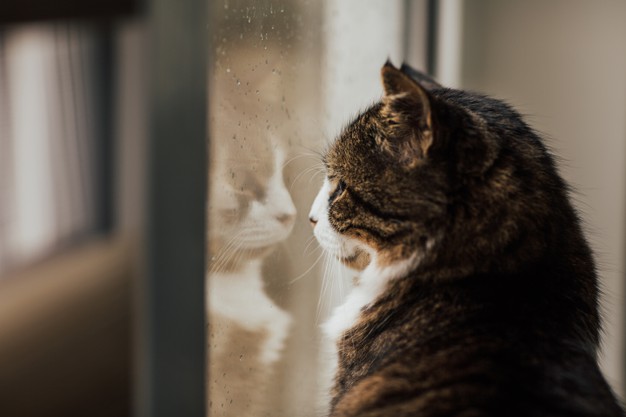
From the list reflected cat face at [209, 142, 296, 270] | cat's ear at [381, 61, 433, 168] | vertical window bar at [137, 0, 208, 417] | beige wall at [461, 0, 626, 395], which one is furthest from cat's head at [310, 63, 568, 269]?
beige wall at [461, 0, 626, 395]

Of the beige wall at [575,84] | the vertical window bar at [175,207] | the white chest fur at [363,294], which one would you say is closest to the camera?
Result: the vertical window bar at [175,207]

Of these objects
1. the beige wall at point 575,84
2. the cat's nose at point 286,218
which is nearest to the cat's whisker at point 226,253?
the cat's nose at point 286,218

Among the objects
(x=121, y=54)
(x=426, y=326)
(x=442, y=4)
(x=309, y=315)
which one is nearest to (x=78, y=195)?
(x=121, y=54)

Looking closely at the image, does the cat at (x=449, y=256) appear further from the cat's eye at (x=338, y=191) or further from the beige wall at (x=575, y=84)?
the beige wall at (x=575, y=84)

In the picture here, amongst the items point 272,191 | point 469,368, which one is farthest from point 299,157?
point 469,368

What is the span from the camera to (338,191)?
102 centimetres

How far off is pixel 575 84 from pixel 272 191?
3.34ft

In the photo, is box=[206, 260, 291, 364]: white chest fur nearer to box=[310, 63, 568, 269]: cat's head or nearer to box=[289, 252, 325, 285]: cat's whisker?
box=[289, 252, 325, 285]: cat's whisker

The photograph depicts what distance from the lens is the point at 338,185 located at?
102 centimetres

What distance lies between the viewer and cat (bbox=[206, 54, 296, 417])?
0.84 meters

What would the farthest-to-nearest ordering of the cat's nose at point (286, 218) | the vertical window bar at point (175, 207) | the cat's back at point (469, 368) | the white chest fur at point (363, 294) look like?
the cat's nose at point (286, 218)
the white chest fur at point (363, 294)
the cat's back at point (469, 368)
the vertical window bar at point (175, 207)

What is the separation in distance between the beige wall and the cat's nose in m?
0.83

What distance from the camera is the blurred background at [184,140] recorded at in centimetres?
63

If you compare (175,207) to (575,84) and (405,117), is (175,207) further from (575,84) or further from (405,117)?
(575,84)
